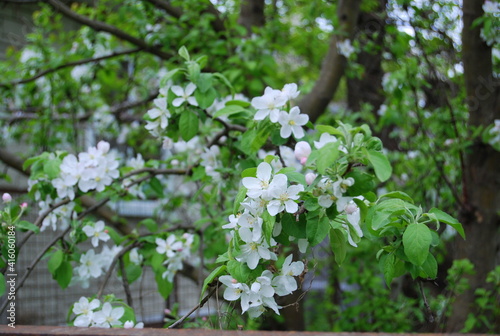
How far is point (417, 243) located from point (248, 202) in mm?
396

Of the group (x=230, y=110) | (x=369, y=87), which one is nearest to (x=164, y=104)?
(x=230, y=110)

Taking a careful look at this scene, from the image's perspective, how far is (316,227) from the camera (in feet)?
3.87

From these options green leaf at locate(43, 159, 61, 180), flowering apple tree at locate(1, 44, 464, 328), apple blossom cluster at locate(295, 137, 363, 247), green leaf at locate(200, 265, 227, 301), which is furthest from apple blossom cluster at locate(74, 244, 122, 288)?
apple blossom cluster at locate(295, 137, 363, 247)

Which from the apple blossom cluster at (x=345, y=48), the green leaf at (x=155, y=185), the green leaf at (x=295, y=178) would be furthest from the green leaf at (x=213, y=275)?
the apple blossom cluster at (x=345, y=48)

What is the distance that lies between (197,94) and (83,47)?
2143 mm

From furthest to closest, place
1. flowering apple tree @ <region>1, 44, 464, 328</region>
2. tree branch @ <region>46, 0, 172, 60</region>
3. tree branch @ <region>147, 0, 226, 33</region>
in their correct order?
tree branch @ <region>147, 0, 226, 33</region>, tree branch @ <region>46, 0, 172, 60</region>, flowering apple tree @ <region>1, 44, 464, 328</region>

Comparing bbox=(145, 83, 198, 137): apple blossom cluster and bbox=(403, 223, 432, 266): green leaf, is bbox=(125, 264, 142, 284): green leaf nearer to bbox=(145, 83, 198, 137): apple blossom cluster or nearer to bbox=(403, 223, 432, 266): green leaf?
bbox=(145, 83, 198, 137): apple blossom cluster

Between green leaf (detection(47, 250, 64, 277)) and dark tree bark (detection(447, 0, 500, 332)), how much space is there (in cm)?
228

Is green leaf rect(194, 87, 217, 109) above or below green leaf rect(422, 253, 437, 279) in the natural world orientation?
above

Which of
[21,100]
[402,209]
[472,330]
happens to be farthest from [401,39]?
[21,100]

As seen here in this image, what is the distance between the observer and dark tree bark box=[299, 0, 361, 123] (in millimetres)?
3252

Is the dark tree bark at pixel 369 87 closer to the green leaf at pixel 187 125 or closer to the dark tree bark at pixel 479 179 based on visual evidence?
the dark tree bark at pixel 479 179

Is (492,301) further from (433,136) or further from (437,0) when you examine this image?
(437,0)

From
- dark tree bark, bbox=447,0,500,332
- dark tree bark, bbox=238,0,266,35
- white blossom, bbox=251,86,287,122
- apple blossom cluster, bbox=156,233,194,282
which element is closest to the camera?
white blossom, bbox=251,86,287,122
